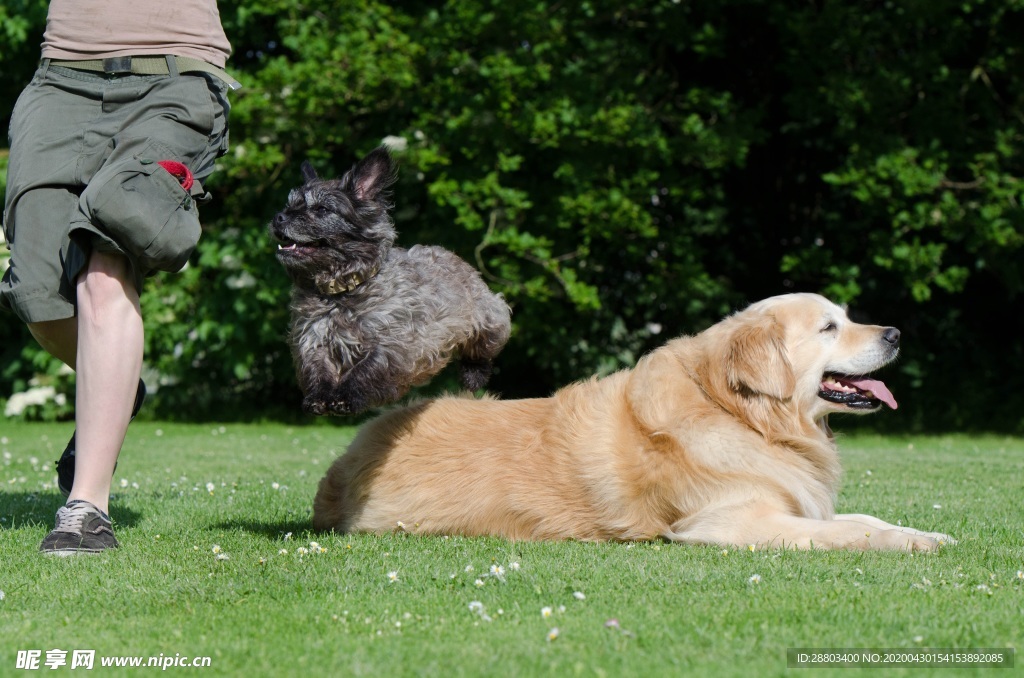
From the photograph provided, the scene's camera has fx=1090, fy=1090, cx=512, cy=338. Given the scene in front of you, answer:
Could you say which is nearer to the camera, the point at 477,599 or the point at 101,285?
the point at 477,599

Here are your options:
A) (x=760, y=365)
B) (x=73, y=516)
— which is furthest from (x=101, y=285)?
(x=760, y=365)

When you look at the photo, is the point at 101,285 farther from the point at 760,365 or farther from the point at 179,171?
the point at 760,365

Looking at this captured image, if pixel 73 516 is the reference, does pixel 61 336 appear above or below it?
above

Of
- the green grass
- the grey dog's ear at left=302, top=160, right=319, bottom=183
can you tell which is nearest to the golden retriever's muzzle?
the green grass

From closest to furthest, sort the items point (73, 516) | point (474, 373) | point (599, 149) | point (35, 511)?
point (73, 516) < point (474, 373) < point (35, 511) < point (599, 149)

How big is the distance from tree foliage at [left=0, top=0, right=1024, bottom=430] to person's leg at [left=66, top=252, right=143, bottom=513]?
25.1 feet

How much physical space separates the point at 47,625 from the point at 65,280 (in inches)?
69.6

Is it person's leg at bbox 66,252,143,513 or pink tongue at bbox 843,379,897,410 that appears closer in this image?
person's leg at bbox 66,252,143,513

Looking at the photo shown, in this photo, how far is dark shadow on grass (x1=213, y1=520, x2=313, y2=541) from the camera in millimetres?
5169

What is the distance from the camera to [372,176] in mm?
4977

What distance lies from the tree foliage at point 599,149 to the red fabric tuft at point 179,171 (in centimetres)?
744

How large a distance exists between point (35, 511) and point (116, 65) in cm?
253

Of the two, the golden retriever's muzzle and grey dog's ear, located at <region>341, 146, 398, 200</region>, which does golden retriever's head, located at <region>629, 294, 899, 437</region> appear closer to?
the golden retriever's muzzle

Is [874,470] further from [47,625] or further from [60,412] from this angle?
[60,412]
